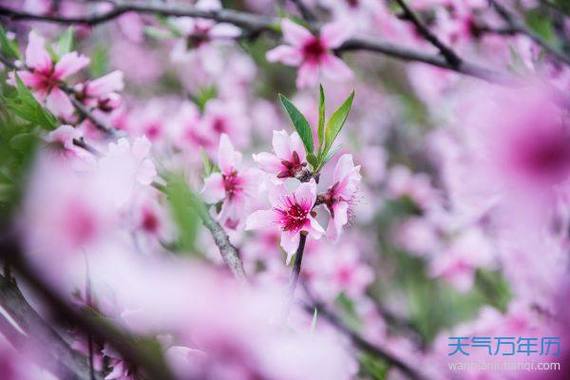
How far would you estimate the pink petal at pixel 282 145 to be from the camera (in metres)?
0.68

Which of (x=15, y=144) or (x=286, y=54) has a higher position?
(x=286, y=54)

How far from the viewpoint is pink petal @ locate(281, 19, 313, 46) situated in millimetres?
1024

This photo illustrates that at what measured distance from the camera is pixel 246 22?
1.14 meters

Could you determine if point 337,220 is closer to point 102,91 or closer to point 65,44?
point 102,91

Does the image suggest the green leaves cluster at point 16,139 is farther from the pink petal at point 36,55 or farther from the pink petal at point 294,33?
the pink petal at point 294,33

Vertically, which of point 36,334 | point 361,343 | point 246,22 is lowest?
point 36,334

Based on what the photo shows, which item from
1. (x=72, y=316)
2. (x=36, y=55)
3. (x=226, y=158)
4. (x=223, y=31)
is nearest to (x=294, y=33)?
(x=223, y=31)

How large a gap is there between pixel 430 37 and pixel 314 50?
24 cm

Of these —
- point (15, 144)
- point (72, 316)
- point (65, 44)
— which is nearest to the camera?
point (72, 316)

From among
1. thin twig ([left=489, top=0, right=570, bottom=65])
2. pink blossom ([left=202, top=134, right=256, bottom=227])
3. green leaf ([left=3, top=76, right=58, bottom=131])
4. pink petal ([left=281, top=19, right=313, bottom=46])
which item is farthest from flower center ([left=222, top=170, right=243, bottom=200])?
thin twig ([left=489, top=0, right=570, bottom=65])

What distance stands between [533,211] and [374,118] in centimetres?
232

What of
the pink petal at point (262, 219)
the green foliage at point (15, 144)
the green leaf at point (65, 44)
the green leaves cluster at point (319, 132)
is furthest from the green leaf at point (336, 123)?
the green leaf at point (65, 44)

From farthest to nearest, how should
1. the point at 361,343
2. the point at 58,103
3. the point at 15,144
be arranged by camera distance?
1. the point at 361,343
2. the point at 58,103
3. the point at 15,144

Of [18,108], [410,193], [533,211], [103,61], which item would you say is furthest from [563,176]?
[410,193]
